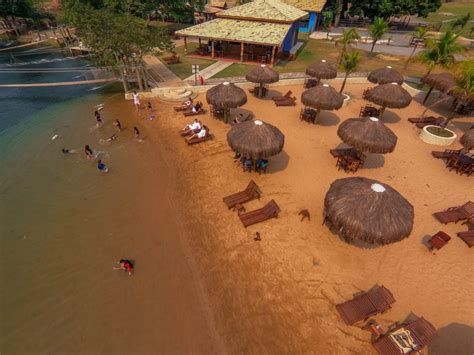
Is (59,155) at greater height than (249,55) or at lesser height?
lesser

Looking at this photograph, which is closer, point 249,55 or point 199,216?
point 199,216

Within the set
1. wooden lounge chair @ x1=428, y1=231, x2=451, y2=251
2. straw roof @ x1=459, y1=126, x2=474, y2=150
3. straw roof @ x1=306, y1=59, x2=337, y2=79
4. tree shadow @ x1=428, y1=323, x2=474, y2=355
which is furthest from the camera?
straw roof @ x1=306, y1=59, x2=337, y2=79

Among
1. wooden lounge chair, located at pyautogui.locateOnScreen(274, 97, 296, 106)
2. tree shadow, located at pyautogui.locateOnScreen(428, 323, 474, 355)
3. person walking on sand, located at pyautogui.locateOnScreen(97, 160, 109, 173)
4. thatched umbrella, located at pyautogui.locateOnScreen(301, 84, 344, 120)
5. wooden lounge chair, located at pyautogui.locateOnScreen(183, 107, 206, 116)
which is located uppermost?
thatched umbrella, located at pyautogui.locateOnScreen(301, 84, 344, 120)

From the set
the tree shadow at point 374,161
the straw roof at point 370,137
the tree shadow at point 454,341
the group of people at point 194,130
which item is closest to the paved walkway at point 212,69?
the group of people at point 194,130

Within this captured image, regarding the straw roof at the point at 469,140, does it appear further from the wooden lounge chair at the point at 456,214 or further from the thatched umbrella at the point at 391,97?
the thatched umbrella at the point at 391,97

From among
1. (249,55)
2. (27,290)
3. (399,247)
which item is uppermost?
(249,55)

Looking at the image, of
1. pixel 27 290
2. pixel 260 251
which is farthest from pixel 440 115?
pixel 27 290

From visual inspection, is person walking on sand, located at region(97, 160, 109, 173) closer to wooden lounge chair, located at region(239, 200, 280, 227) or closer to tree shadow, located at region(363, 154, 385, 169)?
wooden lounge chair, located at region(239, 200, 280, 227)

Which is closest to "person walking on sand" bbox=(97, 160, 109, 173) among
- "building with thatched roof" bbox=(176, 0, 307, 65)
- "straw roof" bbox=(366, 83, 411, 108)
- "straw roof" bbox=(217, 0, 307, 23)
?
"straw roof" bbox=(366, 83, 411, 108)

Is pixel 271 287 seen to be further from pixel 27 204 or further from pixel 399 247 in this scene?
pixel 27 204
